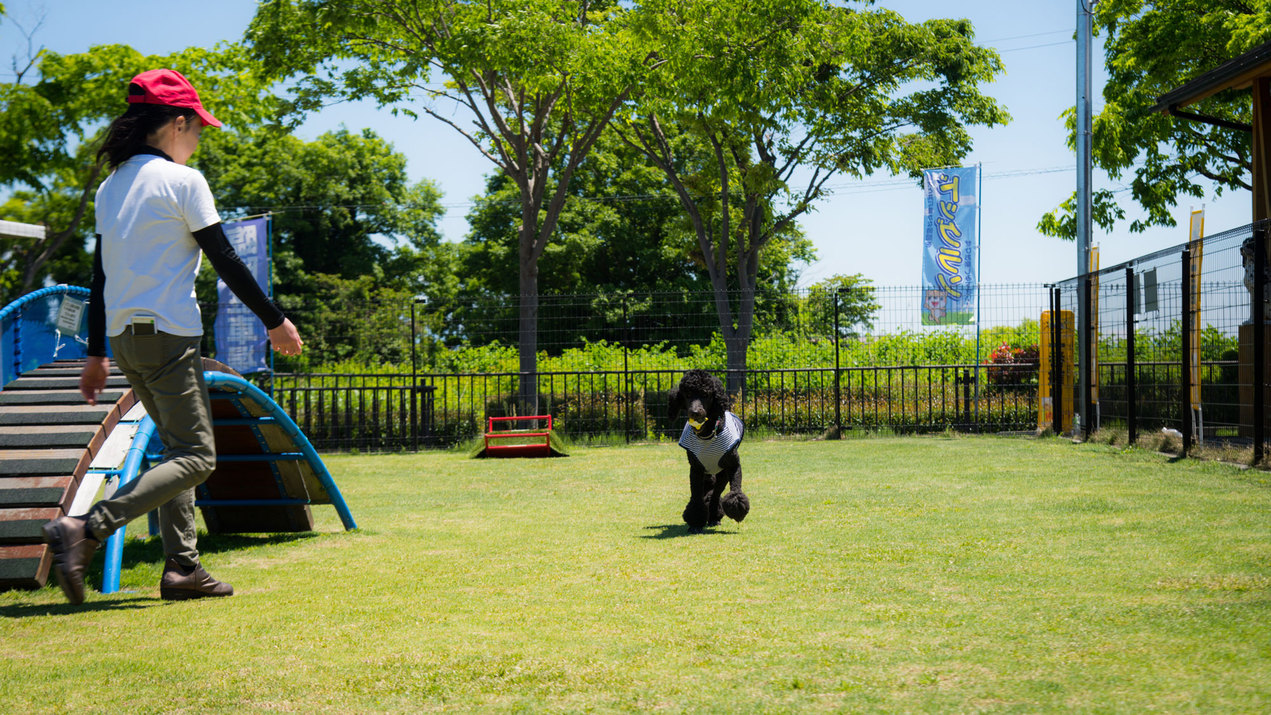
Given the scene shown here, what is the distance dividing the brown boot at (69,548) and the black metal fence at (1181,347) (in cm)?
819

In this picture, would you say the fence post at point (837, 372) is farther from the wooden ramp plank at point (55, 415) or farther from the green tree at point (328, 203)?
the green tree at point (328, 203)

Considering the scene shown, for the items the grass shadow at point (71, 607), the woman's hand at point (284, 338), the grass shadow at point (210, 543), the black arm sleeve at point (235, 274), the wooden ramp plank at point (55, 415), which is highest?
the black arm sleeve at point (235, 274)

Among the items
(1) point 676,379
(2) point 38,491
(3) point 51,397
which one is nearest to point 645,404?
(1) point 676,379

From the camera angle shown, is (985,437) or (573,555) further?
(985,437)

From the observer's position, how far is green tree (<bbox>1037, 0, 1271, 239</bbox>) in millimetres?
17719

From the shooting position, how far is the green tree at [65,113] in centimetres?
2077

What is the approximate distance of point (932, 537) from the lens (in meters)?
5.42

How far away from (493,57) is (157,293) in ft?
39.7

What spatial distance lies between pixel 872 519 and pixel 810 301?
9332 millimetres

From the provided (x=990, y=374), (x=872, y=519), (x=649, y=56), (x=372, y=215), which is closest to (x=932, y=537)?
(x=872, y=519)

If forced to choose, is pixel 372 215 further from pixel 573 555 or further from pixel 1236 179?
pixel 573 555

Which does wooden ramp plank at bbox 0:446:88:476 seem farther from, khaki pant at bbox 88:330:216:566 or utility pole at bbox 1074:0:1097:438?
utility pole at bbox 1074:0:1097:438

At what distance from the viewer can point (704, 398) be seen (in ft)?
19.8

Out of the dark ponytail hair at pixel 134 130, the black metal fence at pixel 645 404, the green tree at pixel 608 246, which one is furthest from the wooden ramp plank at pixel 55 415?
the green tree at pixel 608 246
